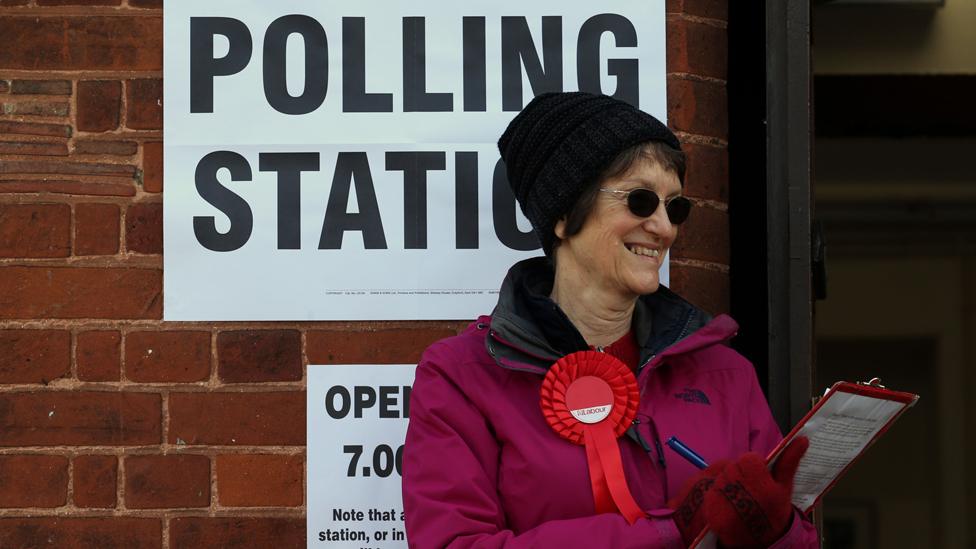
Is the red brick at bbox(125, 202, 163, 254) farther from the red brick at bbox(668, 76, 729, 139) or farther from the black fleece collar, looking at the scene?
the red brick at bbox(668, 76, 729, 139)

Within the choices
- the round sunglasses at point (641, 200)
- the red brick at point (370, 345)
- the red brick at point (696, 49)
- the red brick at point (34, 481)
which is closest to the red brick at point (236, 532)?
the red brick at point (34, 481)

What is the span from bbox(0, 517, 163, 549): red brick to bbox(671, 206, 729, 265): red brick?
1305 mm

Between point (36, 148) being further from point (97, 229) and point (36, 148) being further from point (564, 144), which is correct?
point (564, 144)

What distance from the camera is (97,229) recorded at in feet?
10.2

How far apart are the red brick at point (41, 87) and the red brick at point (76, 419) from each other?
669 millimetres

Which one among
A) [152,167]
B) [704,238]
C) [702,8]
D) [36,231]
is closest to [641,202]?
[704,238]

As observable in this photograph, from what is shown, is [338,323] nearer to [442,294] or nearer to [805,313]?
[442,294]

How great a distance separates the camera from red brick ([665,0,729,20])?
314 cm

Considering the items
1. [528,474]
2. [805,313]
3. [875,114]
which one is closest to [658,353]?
[528,474]

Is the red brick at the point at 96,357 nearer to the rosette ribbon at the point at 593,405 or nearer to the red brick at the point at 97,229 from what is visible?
the red brick at the point at 97,229

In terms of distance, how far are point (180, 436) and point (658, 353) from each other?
1153 millimetres

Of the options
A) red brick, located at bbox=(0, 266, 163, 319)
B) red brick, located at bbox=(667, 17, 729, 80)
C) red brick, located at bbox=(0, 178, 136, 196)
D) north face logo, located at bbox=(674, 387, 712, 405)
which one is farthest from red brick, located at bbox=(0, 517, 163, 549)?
red brick, located at bbox=(667, 17, 729, 80)

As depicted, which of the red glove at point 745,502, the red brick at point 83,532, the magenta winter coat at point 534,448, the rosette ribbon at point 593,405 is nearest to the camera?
the red glove at point 745,502

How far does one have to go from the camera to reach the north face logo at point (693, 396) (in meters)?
2.52
